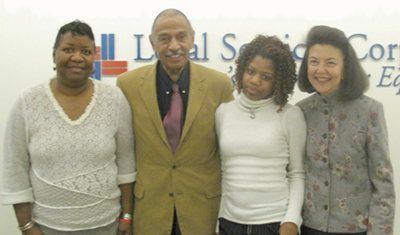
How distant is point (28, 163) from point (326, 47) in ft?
5.36

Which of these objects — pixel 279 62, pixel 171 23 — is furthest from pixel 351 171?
pixel 171 23

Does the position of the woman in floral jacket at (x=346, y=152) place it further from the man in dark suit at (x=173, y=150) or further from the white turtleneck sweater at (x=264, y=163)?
the man in dark suit at (x=173, y=150)

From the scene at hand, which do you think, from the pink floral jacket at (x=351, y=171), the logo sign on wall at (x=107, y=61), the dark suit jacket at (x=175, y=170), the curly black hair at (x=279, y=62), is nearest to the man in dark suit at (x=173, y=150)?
the dark suit jacket at (x=175, y=170)

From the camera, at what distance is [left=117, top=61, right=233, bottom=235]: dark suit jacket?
1.86m

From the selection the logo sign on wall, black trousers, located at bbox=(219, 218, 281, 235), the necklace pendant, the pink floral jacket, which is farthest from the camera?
the logo sign on wall

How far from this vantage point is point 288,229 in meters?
1.58

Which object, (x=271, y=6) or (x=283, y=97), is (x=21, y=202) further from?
(x=271, y=6)

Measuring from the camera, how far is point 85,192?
166 centimetres

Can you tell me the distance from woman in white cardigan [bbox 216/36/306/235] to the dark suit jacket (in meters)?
0.17

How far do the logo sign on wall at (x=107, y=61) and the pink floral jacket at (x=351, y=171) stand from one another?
2052 millimetres

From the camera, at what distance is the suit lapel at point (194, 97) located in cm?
185

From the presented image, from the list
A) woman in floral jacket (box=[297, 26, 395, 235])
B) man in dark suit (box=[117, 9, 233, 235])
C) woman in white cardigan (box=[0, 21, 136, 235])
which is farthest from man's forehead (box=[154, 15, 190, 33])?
woman in floral jacket (box=[297, 26, 395, 235])

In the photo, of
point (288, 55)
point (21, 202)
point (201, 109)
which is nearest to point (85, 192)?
point (21, 202)

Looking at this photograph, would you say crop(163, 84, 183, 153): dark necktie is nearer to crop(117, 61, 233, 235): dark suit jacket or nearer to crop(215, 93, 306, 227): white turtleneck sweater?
crop(117, 61, 233, 235): dark suit jacket
